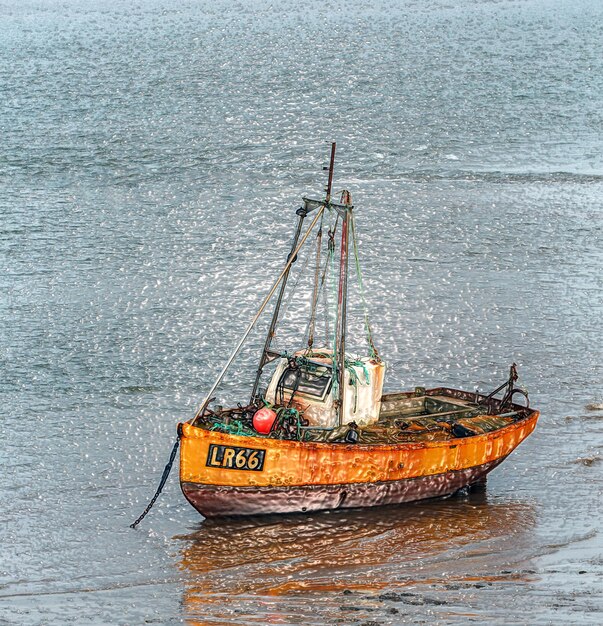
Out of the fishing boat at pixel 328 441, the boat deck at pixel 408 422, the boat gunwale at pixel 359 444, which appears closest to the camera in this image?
the boat gunwale at pixel 359 444

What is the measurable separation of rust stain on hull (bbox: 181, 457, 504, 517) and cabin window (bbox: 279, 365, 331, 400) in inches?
79.4

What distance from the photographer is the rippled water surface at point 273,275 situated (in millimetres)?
20047

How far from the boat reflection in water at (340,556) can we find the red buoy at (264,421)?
6.16ft

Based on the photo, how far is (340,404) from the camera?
22.6 meters

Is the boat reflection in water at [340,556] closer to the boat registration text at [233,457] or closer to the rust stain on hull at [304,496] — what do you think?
the rust stain on hull at [304,496]

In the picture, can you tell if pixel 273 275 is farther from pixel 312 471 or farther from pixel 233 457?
pixel 233 457

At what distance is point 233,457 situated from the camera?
21.0 metres

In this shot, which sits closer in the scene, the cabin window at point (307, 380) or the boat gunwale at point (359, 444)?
the boat gunwale at point (359, 444)

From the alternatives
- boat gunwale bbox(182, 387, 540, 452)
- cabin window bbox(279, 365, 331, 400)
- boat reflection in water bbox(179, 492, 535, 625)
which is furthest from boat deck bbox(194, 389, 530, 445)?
boat reflection in water bbox(179, 492, 535, 625)

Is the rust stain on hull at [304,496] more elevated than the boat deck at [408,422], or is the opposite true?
the boat deck at [408,422]

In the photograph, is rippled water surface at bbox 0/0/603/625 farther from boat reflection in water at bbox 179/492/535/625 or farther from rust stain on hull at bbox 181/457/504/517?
rust stain on hull at bbox 181/457/504/517

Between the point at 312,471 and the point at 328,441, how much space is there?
718 millimetres

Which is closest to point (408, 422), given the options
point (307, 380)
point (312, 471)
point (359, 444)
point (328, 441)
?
point (359, 444)

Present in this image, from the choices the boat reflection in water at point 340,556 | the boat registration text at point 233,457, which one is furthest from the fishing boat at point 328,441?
the boat reflection in water at point 340,556
